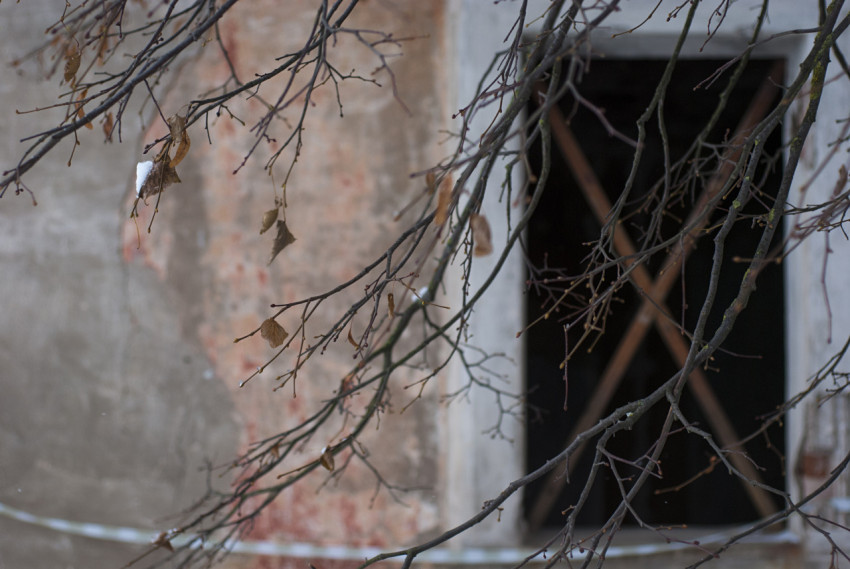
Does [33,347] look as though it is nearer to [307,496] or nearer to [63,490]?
[63,490]

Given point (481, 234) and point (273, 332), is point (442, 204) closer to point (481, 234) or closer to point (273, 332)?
point (481, 234)

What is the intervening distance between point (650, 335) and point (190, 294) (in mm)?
2054

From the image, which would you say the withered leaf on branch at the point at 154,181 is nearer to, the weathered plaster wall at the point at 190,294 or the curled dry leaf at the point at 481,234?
the curled dry leaf at the point at 481,234

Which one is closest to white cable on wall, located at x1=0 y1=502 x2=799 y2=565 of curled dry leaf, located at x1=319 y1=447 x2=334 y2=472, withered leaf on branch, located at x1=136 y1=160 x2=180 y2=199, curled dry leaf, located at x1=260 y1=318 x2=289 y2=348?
curled dry leaf, located at x1=319 y1=447 x2=334 y2=472

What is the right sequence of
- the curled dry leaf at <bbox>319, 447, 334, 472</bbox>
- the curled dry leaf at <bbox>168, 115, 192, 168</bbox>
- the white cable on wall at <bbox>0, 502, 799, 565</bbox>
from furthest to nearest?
1. the white cable on wall at <bbox>0, 502, 799, 565</bbox>
2. the curled dry leaf at <bbox>319, 447, 334, 472</bbox>
3. the curled dry leaf at <bbox>168, 115, 192, 168</bbox>

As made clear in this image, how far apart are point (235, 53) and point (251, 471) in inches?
69.0

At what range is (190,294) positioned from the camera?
3641 millimetres

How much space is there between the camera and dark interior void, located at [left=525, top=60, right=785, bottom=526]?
12.8 feet

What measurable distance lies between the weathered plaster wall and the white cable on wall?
4 centimetres

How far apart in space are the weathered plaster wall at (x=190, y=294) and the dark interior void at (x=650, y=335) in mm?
700

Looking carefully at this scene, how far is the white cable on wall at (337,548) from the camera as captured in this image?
11.3 feet

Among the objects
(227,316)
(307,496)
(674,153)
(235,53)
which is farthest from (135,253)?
(674,153)

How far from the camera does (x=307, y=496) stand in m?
3.54

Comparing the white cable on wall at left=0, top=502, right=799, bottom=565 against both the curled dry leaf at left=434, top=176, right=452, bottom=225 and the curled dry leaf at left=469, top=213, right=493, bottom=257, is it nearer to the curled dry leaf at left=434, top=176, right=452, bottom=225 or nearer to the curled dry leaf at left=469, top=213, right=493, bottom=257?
the curled dry leaf at left=469, top=213, right=493, bottom=257
